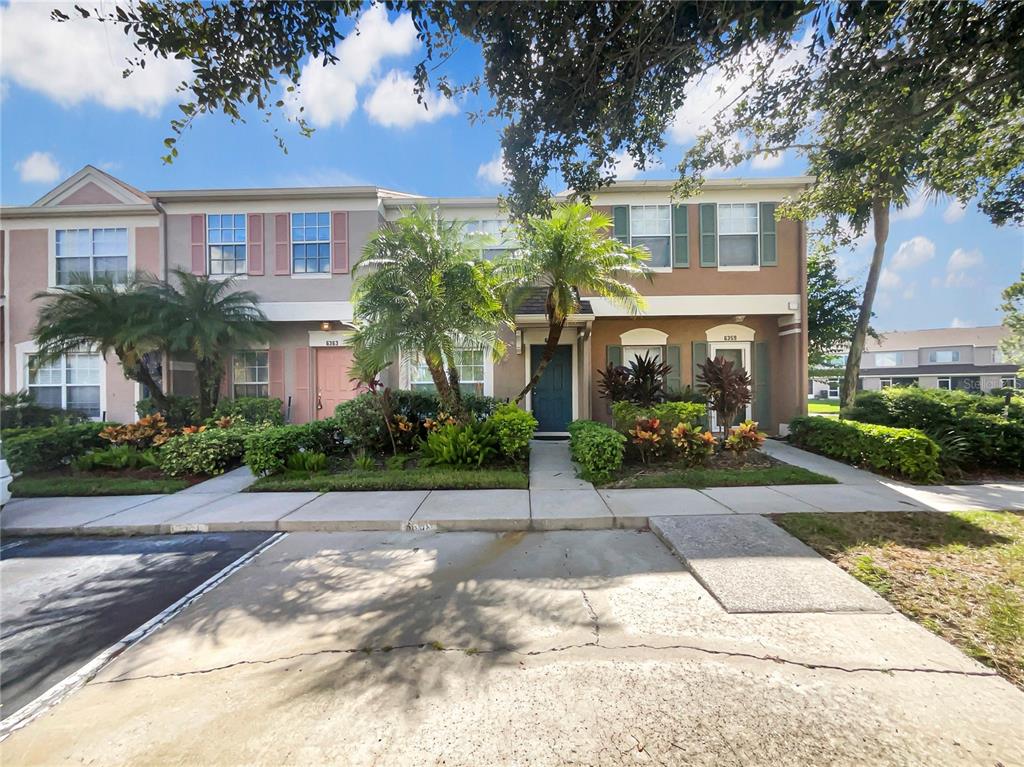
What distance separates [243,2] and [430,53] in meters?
1.69

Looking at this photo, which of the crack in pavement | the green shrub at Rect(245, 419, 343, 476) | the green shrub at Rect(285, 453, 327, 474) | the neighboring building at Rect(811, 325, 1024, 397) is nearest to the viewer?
the crack in pavement

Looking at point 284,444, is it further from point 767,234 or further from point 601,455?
point 767,234

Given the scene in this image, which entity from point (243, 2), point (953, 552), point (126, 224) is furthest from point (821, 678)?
point (126, 224)

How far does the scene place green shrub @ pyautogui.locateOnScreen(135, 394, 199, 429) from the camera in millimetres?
9773

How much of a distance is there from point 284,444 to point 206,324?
13.3 ft

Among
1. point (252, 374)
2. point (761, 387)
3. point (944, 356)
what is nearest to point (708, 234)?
point (761, 387)

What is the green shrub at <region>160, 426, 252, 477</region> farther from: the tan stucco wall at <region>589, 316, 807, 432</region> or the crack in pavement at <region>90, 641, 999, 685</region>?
the tan stucco wall at <region>589, 316, 807, 432</region>

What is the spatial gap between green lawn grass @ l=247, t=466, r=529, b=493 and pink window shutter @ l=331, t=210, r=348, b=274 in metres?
6.44

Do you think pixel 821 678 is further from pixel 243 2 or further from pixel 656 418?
pixel 243 2

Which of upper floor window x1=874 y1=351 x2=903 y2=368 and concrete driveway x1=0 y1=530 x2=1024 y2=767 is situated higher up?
upper floor window x1=874 y1=351 x2=903 y2=368

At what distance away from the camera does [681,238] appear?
11102mm

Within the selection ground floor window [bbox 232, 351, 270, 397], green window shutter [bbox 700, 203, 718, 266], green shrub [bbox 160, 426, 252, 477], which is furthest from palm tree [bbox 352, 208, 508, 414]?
green window shutter [bbox 700, 203, 718, 266]

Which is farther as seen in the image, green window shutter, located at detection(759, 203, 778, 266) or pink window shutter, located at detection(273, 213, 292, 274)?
pink window shutter, located at detection(273, 213, 292, 274)

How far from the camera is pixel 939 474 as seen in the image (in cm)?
655
